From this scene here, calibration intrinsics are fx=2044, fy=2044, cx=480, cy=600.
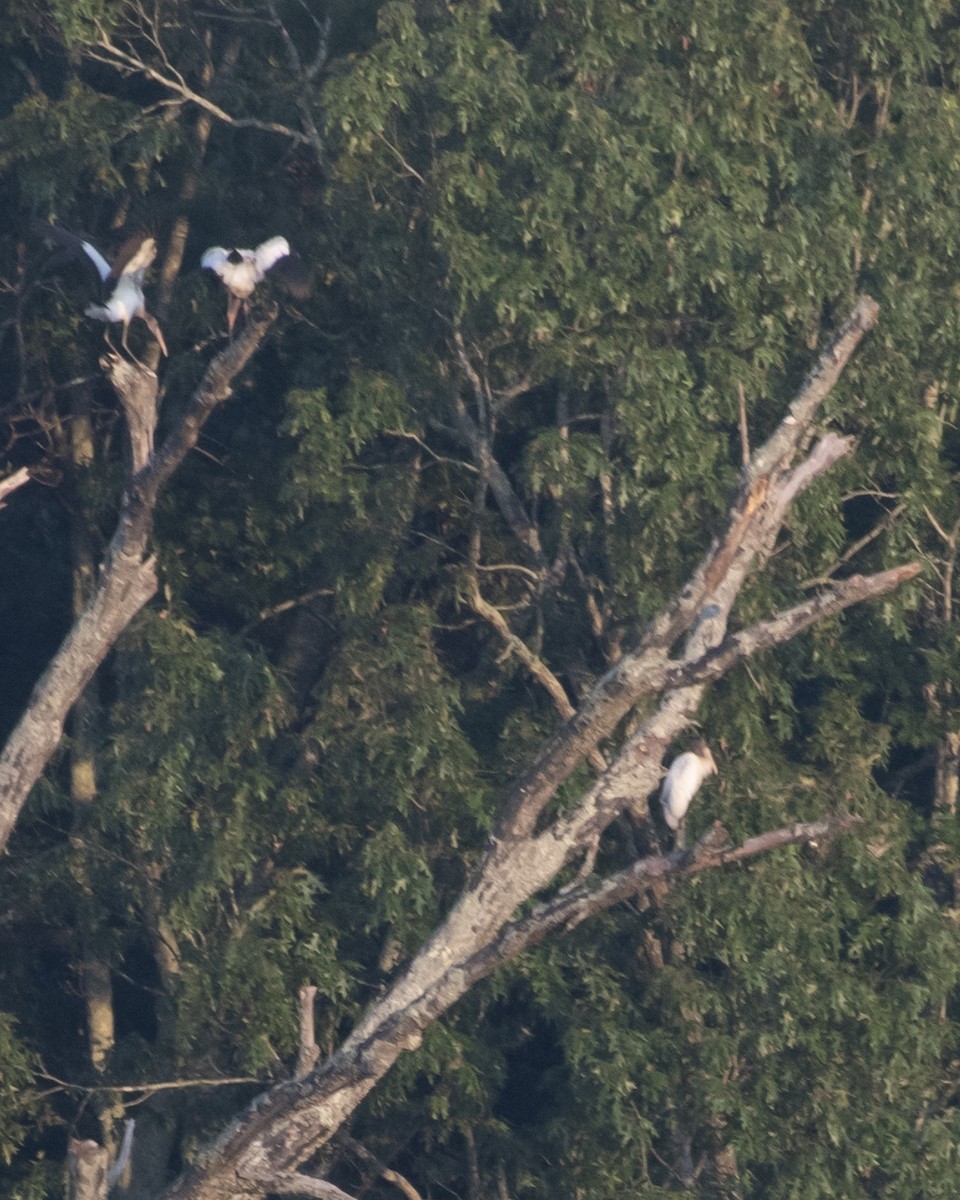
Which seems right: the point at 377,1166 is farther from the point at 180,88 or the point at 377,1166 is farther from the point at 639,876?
the point at 180,88

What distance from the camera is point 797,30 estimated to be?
9.41 meters

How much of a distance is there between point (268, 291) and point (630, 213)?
1617 mm

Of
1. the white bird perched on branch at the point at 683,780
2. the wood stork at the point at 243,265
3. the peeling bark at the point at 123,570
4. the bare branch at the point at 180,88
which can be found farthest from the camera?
the bare branch at the point at 180,88

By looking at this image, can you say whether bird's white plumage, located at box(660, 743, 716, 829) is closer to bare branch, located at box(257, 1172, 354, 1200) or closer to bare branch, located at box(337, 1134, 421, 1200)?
bare branch, located at box(257, 1172, 354, 1200)

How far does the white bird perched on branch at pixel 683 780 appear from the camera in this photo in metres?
8.23

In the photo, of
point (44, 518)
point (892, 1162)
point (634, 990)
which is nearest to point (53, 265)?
point (44, 518)

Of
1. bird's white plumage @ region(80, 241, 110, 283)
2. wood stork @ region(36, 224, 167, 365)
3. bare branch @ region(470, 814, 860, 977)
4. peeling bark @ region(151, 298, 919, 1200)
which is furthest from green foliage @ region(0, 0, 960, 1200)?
bare branch @ region(470, 814, 860, 977)

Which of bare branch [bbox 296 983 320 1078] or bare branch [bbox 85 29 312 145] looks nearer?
bare branch [bbox 296 983 320 1078]

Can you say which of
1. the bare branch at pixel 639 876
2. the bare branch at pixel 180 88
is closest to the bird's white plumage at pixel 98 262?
the bare branch at pixel 180 88

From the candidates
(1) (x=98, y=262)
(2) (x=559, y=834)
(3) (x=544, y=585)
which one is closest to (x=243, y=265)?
(1) (x=98, y=262)

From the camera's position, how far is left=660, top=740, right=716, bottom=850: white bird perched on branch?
8234mm

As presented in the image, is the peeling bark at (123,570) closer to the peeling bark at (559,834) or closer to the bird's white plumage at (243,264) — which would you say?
the bird's white plumage at (243,264)

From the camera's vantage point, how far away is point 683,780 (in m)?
8.23

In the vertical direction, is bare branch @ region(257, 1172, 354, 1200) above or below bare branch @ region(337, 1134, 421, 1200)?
above
